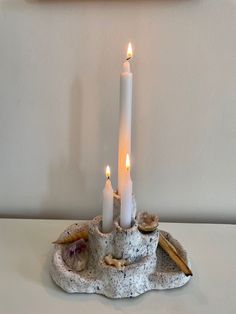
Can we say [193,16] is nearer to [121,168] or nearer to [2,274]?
[121,168]

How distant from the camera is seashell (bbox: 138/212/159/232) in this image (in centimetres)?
59

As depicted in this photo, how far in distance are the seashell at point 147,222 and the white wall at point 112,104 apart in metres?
0.20

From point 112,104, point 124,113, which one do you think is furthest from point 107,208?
point 112,104

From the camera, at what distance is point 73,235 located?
0.65 metres

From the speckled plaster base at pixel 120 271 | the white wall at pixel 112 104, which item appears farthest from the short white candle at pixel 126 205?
the white wall at pixel 112 104

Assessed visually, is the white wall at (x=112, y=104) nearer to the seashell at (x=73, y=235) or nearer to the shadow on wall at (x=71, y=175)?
the shadow on wall at (x=71, y=175)

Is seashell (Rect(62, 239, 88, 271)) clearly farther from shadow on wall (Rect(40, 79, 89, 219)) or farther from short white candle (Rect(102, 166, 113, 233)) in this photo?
shadow on wall (Rect(40, 79, 89, 219))

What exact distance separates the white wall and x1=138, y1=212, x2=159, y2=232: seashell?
20 cm

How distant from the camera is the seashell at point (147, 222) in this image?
593 millimetres

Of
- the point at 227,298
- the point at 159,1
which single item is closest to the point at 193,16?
the point at 159,1

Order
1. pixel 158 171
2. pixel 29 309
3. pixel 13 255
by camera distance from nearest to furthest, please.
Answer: pixel 29 309, pixel 13 255, pixel 158 171

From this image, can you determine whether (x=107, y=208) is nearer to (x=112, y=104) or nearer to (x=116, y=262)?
(x=116, y=262)

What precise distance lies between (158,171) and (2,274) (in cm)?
35

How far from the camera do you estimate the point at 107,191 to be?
587 millimetres
